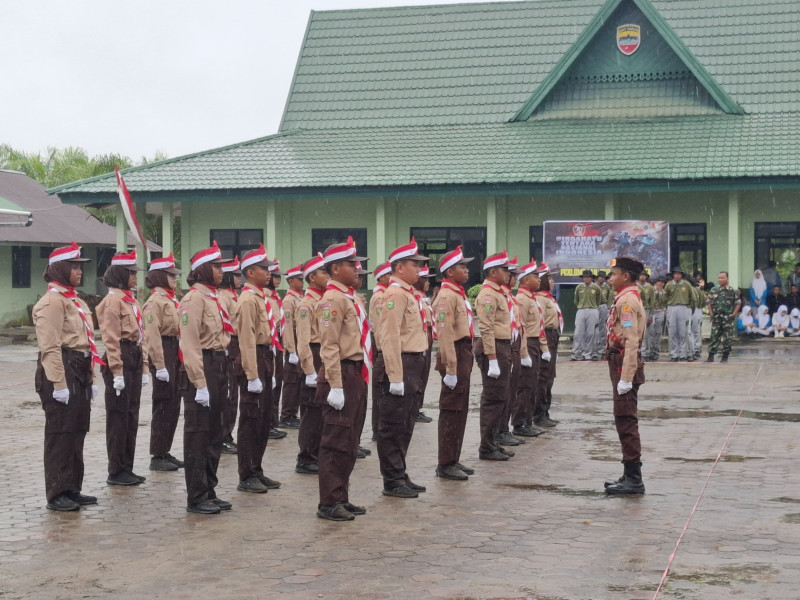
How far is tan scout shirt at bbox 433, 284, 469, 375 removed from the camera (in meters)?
10.3

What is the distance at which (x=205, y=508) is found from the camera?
876 centimetres

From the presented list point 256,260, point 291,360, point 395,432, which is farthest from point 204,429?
point 291,360

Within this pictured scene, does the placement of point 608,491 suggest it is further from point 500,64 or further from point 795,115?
point 500,64

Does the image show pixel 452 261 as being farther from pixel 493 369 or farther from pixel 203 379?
pixel 203 379

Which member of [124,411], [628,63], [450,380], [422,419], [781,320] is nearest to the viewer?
[450,380]

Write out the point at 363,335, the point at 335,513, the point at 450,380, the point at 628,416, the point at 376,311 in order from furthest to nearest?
the point at 376,311 < the point at 450,380 < the point at 628,416 < the point at 363,335 < the point at 335,513

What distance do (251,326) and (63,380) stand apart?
1.78 meters

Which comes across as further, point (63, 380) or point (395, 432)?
point (395, 432)

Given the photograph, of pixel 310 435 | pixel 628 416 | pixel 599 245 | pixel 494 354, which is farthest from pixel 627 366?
pixel 599 245

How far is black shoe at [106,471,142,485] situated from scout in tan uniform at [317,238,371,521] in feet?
6.92

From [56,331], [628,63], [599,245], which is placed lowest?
[56,331]

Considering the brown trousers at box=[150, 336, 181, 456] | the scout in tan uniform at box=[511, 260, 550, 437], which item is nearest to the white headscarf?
the scout in tan uniform at box=[511, 260, 550, 437]

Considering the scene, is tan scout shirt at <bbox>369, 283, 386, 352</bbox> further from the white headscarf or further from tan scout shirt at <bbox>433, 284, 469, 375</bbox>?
the white headscarf

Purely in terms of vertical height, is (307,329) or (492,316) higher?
(492,316)
